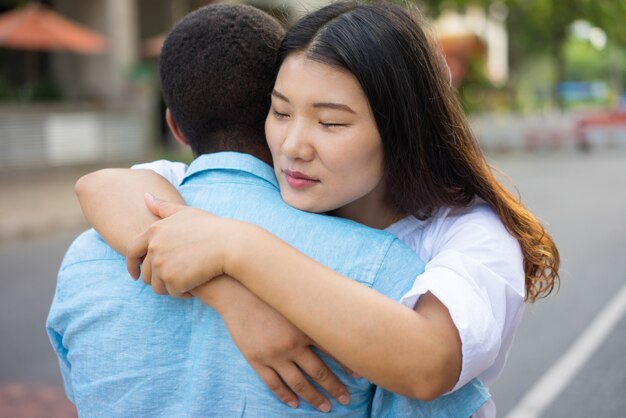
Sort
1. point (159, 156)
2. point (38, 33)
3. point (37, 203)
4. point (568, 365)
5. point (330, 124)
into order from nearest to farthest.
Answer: point (330, 124) < point (568, 365) < point (37, 203) < point (38, 33) < point (159, 156)

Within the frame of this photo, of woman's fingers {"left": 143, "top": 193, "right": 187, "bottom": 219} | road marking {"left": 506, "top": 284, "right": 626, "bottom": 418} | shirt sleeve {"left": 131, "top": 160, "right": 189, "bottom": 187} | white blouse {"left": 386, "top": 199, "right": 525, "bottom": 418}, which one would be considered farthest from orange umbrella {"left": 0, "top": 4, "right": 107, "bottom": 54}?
white blouse {"left": 386, "top": 199, "right": 525, "bottom": 418}

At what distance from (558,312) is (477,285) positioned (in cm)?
578

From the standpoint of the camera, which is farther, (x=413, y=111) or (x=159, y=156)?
(x=159, y=156)

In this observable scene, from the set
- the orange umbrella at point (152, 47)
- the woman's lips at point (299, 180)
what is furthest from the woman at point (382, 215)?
the orange umbrella at point (152, 47)

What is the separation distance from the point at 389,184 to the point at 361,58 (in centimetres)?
33

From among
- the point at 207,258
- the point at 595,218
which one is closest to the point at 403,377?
the point at 207,258

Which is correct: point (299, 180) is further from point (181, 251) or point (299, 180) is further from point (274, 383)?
point (274, 383)

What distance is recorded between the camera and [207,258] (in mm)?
1445

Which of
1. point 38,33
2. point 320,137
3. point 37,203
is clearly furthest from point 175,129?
point 38,33

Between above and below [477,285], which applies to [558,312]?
below

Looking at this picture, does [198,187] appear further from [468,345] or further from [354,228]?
[468,345]

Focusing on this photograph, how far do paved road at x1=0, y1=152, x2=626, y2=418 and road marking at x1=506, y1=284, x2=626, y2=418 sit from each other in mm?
39

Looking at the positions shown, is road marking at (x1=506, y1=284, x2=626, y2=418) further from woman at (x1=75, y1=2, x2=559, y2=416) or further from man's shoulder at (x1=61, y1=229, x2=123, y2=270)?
man's shoulder at (x1=61, y1=229, x2=123, y2=270)

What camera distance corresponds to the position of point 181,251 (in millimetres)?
1468
